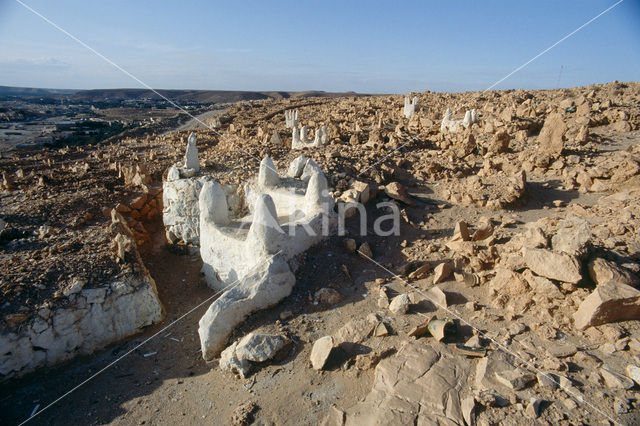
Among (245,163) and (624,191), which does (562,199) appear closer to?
(624,191)

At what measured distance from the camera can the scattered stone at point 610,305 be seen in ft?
13.1

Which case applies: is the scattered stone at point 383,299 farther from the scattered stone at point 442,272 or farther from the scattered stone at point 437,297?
the scattered stone at point 442,272

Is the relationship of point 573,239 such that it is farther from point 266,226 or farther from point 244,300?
point 244,300

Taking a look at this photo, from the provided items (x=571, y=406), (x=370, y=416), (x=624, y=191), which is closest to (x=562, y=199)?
(x=624, y=191)

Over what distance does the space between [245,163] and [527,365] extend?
8.24m

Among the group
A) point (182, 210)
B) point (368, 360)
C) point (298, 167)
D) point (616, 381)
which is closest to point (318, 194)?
point (298, 167)

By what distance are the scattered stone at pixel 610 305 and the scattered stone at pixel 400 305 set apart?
2.11m

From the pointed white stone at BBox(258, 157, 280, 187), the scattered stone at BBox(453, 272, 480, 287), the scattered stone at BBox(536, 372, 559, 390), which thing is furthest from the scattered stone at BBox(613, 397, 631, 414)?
the pointed white stone at BBox(258, 157, 280, 187)

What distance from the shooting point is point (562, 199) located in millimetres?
8203

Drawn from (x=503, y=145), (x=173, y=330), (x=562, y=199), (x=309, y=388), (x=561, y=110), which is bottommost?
(x=173, y=330)

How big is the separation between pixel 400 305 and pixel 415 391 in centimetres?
142

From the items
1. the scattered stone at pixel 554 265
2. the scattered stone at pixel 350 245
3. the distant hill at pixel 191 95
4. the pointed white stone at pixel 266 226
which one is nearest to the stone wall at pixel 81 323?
the pointed white stone at pixel 266 226

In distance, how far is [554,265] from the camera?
4719 mm

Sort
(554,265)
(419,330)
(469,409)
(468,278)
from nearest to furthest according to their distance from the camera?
(469,409), (419,330), (554,265), (468,278)
